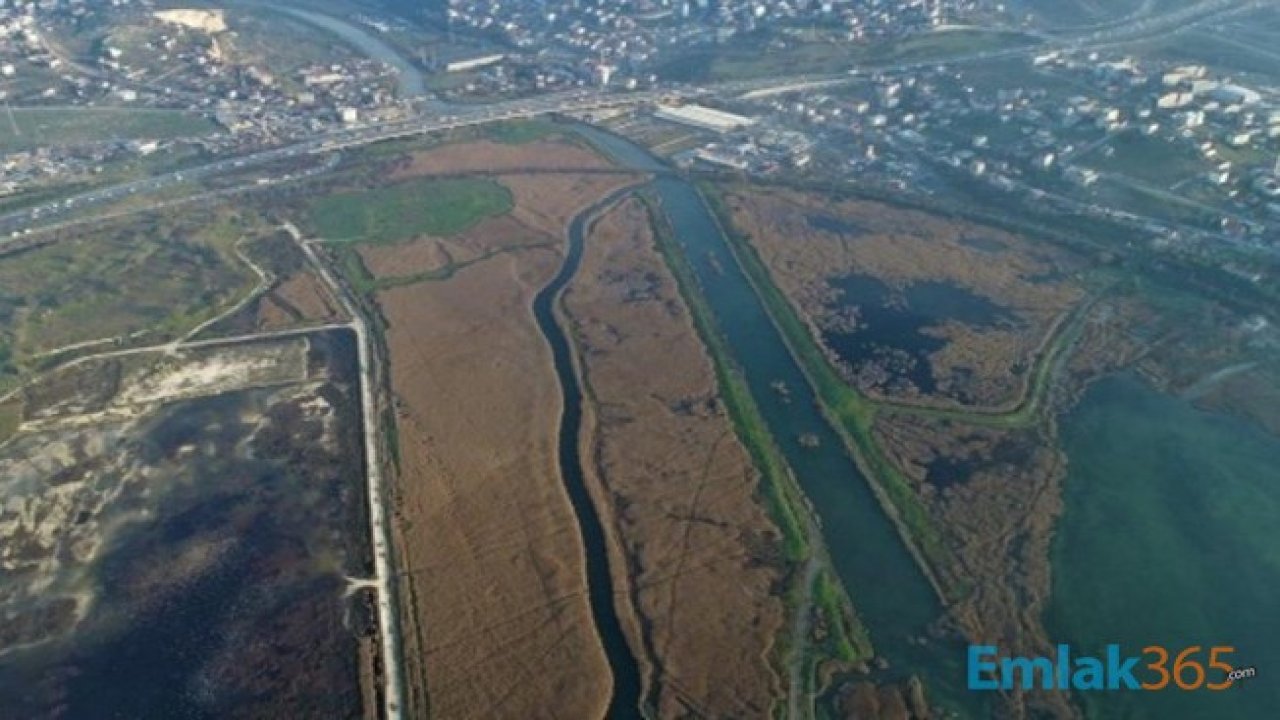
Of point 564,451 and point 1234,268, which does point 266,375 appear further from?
point 1234,268

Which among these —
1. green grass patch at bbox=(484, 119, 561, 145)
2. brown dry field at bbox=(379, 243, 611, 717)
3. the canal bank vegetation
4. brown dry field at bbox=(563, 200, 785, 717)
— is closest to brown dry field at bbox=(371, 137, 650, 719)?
brown dry field at bbox=(379, 243, 611, 717)

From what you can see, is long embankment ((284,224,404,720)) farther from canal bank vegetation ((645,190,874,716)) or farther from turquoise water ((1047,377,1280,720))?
turquoise water ((1047,377,1280,720))

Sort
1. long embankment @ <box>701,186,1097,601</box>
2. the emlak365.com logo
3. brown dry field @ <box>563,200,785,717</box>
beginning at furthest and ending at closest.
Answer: long embankment @ <box>701,186,1097,601</box>, brown dry field @ <box>563,200,785,717</box>, the emlak365.com logo

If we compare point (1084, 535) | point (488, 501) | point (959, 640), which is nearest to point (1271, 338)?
point (1084, 535)

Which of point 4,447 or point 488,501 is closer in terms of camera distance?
point 488,501

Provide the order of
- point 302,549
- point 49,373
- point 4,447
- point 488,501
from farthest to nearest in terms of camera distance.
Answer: point 49,373 < point 4,447 < point 488,501 < point 302,549
